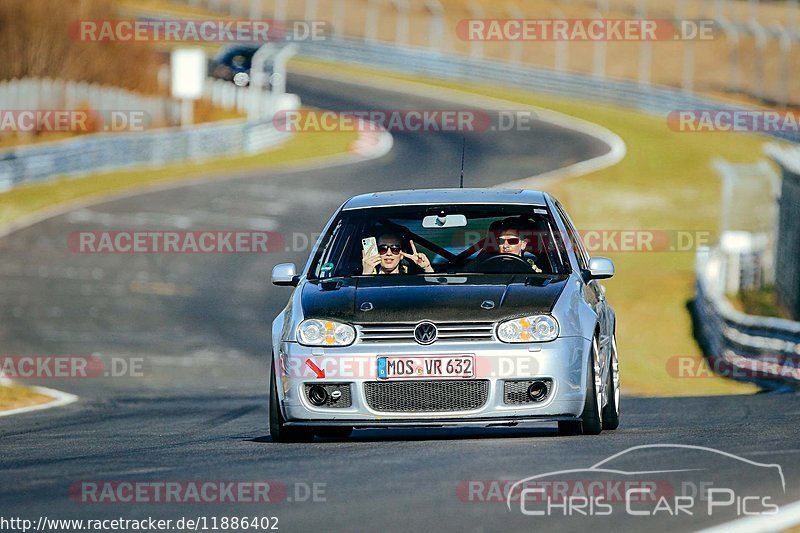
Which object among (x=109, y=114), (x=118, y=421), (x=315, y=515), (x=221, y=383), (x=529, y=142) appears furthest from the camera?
(x=529, y=142)

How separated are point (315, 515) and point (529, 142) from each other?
42011 mm

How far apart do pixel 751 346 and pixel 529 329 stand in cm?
1110

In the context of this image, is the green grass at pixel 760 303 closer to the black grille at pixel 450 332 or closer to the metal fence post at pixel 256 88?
the black grille at pixel 450 332

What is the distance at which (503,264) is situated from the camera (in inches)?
388

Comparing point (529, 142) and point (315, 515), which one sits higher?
point (315, 515)

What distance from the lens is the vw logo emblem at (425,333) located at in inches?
350

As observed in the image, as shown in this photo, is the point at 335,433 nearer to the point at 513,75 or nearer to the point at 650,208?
the point at 650,208

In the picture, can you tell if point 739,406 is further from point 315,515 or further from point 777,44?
point 777,44

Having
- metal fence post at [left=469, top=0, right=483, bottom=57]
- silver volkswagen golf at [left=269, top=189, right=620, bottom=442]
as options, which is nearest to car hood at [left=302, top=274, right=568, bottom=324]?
silver volkswagen golf at [left=269, top=189, right=620, bottom=442]

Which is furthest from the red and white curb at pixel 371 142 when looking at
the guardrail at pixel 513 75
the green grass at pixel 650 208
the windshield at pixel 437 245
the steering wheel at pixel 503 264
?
the steering wheel at pixel 503 264

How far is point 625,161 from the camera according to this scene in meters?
44.4

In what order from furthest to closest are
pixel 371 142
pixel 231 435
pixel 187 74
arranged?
pixel 371 142, pixel 187 74, pixel 231 435

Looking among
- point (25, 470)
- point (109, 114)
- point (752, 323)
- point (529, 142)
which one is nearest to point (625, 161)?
point (529, 142)

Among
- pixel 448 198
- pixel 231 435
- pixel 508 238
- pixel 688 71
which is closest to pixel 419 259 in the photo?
pixel 448 198
